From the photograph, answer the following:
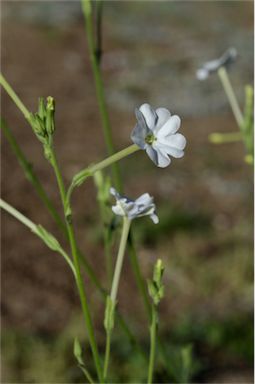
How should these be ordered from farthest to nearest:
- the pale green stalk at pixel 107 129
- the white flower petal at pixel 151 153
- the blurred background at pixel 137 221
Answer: the blurred background at pixel 137 221 < the pale green stalk at pixel 107 129 < the white flower petal at pixel 151 153

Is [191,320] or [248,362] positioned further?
[191,320]

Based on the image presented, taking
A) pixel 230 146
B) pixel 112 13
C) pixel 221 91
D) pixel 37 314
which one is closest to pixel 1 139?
pixel 230 146

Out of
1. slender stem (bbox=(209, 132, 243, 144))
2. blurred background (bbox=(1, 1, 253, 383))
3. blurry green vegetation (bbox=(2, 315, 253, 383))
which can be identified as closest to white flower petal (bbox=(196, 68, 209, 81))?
slender stem (bbox=(209, 132, 243, 144))

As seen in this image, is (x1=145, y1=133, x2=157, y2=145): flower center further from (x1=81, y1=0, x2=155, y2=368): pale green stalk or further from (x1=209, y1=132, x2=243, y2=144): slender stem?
(x1=209, y1=132, x2=243, y2=144): slender stem

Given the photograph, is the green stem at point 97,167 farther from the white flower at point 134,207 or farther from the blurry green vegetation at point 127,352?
the blurry green vegetation at point 127,352

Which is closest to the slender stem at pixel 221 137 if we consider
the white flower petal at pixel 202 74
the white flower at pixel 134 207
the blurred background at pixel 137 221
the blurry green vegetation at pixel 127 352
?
the white flower petal at pixel 202 74

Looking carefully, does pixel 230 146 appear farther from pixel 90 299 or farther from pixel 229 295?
pixel 90 299

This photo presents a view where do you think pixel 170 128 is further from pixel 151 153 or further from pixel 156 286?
pixel 156 286

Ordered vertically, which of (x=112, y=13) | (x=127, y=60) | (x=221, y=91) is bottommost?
(x=221, y=91)
